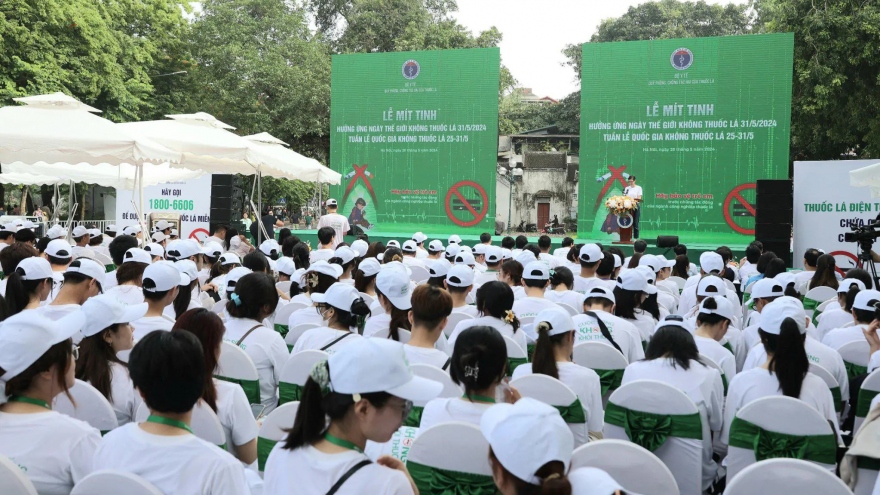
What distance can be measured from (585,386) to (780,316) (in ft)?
3.26

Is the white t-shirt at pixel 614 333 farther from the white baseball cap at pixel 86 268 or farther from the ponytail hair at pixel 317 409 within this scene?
the ponytail hair at pixel 317 409

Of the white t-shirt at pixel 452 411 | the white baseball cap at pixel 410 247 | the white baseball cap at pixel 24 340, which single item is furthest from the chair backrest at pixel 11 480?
the white baseball cap at pixel 410 247

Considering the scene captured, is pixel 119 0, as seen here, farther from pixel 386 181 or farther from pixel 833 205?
pixel 833 205

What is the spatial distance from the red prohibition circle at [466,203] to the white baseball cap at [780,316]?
588 inches

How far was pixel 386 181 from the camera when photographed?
19.8 m

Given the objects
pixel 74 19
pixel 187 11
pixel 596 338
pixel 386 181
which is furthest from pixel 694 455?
pixel 187 11

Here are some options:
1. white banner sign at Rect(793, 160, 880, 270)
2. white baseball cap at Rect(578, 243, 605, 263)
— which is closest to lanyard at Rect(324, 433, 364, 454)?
white baseball cap at Rect(578, 243, 605, 263)

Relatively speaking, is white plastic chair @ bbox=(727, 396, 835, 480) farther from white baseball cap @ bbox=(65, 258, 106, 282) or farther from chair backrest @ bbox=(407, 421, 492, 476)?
white baseball cap @ bbox=(65, 258, 106, 282)

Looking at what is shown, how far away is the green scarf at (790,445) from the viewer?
3316 mm

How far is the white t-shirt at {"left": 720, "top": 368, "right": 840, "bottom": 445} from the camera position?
3.87 metres

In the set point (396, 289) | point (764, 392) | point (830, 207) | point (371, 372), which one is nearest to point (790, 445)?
point (764, 392)

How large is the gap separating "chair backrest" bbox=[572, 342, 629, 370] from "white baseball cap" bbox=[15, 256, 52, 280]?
3.23 metres

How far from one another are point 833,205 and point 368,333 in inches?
444

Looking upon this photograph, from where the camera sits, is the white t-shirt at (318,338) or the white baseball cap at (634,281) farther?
the white baseball cap at (634,281)
